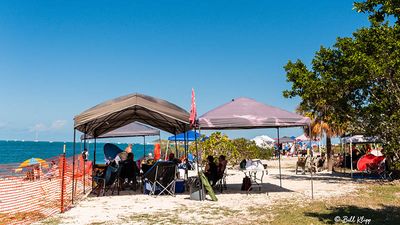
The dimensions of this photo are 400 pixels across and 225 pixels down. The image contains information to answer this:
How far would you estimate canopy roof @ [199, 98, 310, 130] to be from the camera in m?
11.0

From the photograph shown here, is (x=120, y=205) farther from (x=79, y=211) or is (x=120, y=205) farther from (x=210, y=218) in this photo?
(x=210, y=218)

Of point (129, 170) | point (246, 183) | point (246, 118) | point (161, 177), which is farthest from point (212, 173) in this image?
point (129, 170)

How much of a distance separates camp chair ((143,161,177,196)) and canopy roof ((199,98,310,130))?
157cm

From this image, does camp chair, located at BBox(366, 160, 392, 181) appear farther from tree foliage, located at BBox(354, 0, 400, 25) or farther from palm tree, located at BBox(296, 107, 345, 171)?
tree foliage, located at BBox(354, 0, 400, 25)

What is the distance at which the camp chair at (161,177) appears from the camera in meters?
11.3

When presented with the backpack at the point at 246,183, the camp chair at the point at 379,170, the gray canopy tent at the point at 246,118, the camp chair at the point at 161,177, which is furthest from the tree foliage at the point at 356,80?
the camp chair at the point at 161,177

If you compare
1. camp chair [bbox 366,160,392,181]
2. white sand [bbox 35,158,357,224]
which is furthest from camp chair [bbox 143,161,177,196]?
camp chair [bbox 366,160,392,181]

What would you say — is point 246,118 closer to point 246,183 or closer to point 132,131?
point 246,183

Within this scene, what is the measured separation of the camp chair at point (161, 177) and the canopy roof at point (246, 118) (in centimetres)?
157

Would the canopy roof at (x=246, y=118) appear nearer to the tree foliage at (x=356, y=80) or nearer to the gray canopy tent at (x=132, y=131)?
A: the tree foliage at (x=356, y=80)

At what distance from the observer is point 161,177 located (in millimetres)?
11555

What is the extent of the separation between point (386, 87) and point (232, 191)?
6413 millimetres

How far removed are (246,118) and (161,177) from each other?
306 cm

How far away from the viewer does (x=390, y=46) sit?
42.2 ft
